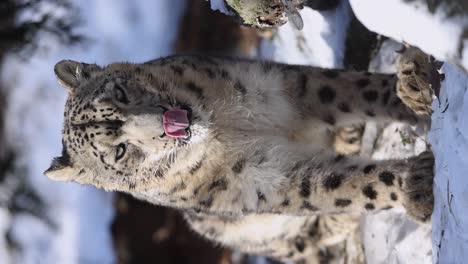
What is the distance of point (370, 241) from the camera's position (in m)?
4.76

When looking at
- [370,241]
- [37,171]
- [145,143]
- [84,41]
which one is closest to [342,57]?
[370,241]

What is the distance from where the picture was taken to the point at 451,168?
2.90 metres

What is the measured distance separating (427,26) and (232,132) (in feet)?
6.03

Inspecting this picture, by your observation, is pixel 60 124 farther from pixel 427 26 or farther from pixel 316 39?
pixel 427 26

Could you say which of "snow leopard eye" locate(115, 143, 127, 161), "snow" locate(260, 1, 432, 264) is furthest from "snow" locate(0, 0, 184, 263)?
"snow leopard eye" locate(115, 143, 127, 161)

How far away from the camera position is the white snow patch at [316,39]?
4.57m

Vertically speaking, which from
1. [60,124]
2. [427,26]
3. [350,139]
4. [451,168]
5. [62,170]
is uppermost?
[427,26]

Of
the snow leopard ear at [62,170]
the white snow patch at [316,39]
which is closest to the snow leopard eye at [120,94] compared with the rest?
the snow leopard ear at [62,170]

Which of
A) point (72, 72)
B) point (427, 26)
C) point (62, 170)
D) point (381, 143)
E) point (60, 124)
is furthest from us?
point (60, 124)

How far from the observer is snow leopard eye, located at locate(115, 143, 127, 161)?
12.5 ft

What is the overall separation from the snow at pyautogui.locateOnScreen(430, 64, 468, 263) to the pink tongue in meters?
1.27

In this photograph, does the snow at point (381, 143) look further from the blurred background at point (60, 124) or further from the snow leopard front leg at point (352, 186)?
the blurred background at point (60, 124)

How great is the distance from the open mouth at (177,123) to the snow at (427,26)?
55.4 inches

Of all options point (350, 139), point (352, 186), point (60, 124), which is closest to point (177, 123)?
point (352, 186)
